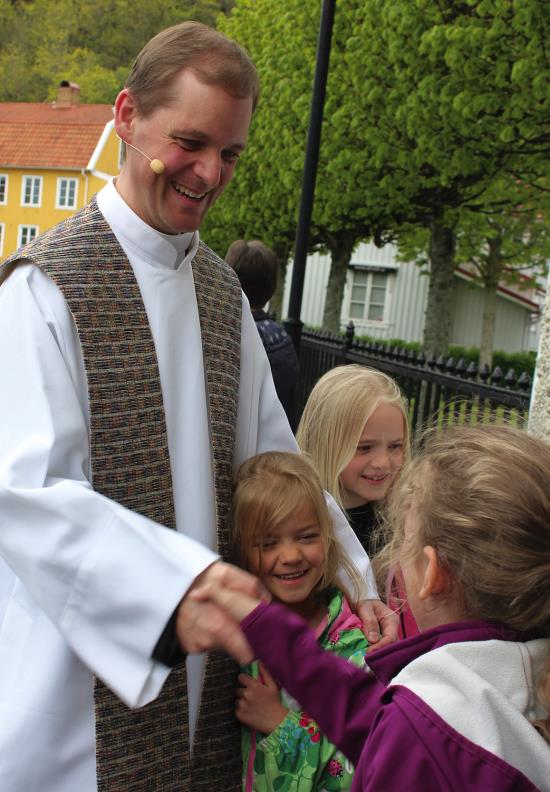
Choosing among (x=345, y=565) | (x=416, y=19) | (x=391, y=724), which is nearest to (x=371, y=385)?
(x=345, y=565)

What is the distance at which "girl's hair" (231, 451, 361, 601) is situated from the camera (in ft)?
7.69

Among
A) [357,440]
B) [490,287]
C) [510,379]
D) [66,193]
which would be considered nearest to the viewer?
[357,440]

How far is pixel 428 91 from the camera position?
44.4ft

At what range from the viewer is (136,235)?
7.67 ft

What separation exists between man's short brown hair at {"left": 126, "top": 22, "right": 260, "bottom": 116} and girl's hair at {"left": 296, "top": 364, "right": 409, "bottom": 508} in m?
1.44

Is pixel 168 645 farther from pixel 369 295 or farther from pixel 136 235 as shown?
pixel 369 295

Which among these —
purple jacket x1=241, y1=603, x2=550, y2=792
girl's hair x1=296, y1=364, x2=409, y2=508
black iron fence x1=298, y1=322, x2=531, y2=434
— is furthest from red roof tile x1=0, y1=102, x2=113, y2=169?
purple jacket x1=241, y1=603, x2=550, y2=792

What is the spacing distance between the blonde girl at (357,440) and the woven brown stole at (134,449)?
1.11m

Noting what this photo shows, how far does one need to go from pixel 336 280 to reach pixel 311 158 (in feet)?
57.1

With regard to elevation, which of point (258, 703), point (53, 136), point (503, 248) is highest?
point (53, 136)

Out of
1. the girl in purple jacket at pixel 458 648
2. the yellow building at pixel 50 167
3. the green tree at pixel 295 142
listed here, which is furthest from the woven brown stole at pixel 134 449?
the yellow building at pixel 50 167

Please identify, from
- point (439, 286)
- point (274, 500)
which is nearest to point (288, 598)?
point (274, 500)

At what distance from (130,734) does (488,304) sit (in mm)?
32816

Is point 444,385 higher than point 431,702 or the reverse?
higher
